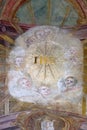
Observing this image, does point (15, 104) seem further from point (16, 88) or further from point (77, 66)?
point (77, 66)

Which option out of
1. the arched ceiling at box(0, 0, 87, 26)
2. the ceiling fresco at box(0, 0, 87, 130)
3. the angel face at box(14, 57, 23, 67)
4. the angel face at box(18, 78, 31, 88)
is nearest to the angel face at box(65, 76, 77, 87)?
the ceiling fresco at box(0, 0, 87, 130)

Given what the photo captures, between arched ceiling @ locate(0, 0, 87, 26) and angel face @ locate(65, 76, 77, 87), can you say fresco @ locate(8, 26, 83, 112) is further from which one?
arched ceiling @ locate(0, 0, 87, 26)

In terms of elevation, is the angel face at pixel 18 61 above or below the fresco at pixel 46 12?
below

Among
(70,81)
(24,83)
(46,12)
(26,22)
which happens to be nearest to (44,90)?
(24,83)

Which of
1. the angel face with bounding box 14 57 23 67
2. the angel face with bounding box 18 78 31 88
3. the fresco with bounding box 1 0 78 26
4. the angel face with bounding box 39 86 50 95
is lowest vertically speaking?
the angel face with bounding box 39 86 50 95

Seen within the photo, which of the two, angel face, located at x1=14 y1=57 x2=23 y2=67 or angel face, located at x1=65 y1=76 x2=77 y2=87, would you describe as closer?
angel face, located at x1=65 y1=76 x2=77 y2=87

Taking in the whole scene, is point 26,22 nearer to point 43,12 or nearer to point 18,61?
point 43,12

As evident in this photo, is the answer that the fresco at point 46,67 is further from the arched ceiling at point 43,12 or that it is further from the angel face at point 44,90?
the arched ceiling at point 43,12

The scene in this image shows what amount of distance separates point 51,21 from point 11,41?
3.25 ft

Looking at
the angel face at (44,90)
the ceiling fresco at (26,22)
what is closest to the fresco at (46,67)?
the angel face at (44,90)

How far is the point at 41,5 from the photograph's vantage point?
38.1 feet

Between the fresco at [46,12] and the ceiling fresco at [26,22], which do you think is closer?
the ceiling fresco at [26,22]

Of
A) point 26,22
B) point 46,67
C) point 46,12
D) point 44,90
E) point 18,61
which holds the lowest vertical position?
point 44,90

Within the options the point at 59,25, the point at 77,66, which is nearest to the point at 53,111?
the point at 77,66
